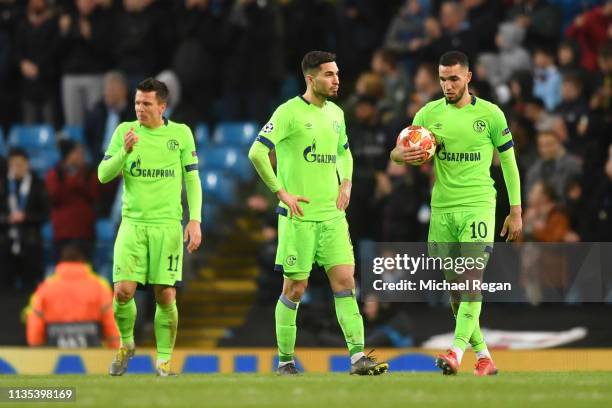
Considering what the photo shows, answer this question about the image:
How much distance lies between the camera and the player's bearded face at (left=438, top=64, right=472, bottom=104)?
12.6m

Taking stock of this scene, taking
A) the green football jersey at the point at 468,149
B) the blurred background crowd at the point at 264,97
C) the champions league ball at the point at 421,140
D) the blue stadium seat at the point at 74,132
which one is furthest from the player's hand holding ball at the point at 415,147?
the blue stadium seat at the point at 74,132

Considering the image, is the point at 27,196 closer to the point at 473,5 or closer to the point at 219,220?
the point at 219,220

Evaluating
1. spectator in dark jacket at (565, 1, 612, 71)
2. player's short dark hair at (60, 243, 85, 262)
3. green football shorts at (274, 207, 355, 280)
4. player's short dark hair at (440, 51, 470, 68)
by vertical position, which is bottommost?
player's short dark hair at (60, 243, 85, 262)

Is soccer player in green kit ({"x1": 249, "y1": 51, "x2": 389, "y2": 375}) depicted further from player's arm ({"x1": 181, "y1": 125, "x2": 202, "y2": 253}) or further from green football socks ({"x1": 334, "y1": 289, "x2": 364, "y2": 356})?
player's arm ({"x1": 181, "y1": 125, "x2": 202, "y2": 253})

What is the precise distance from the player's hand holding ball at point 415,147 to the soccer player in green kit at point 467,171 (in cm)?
9

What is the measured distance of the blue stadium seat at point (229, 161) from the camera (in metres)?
20.7

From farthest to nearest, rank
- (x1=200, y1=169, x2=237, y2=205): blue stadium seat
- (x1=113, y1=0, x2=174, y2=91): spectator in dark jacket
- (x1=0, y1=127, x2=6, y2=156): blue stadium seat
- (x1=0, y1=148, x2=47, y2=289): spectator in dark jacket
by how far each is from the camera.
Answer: (x1=0, y1=127, x2=6, y2=156): blue stadium seat
(x1=113, y1=0, x2=174, y2=91): spectator in dark jacket
(x1=200, y1=169, x2=237, y2=205): blue stadium seat
(x1=0, y1=148, x2=47, y2=289): spectator in dark jacket

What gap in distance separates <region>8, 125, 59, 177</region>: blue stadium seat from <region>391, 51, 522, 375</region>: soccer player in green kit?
10628 millimetres

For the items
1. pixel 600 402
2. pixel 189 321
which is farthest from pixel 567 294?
pixel 600 402

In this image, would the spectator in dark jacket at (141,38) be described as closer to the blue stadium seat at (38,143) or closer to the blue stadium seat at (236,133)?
the blue stadium seat at (236,133)

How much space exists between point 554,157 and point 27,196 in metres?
7.21

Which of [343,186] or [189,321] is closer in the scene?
[343,186]

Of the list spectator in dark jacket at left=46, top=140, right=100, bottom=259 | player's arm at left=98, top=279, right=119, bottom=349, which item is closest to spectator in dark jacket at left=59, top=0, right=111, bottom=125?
spectator in dark jacket at left=46, top=140, right=100, bottom=259

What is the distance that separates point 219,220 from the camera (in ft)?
65.8
